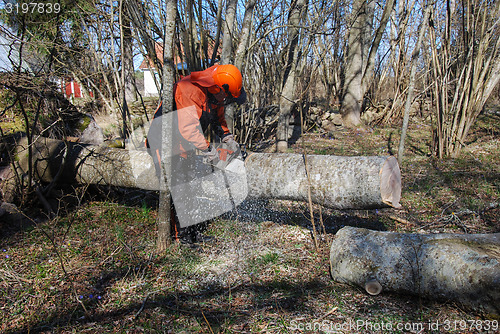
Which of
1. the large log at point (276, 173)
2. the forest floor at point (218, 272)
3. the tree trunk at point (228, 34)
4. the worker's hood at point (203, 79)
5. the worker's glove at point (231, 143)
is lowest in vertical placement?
the forest floor at point (218, 272)

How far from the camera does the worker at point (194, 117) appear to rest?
311 cm

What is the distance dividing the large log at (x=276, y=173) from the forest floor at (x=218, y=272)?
1.64 ft

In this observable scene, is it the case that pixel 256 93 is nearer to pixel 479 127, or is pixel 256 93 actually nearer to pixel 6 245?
pixel 6 245

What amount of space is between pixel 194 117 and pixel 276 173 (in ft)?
3.48

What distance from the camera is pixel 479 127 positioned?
28.4 ft

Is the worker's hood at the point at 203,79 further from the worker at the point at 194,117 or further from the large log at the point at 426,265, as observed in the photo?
the large log at the point at 426,265

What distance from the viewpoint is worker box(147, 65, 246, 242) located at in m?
3.11

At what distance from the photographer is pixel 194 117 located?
311 centimetres

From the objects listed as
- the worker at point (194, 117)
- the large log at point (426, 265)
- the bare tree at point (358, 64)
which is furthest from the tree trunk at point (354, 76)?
the large log at point (426, 265)

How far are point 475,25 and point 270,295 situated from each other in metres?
6.24

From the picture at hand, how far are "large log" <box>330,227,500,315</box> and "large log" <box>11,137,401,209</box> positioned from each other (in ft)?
1.23

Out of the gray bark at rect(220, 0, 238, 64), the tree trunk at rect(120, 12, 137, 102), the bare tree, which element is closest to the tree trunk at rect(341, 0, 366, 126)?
the bare tree

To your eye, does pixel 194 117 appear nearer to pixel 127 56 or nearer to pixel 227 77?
pixel 227 77

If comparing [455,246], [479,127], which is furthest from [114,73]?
[479,127]
